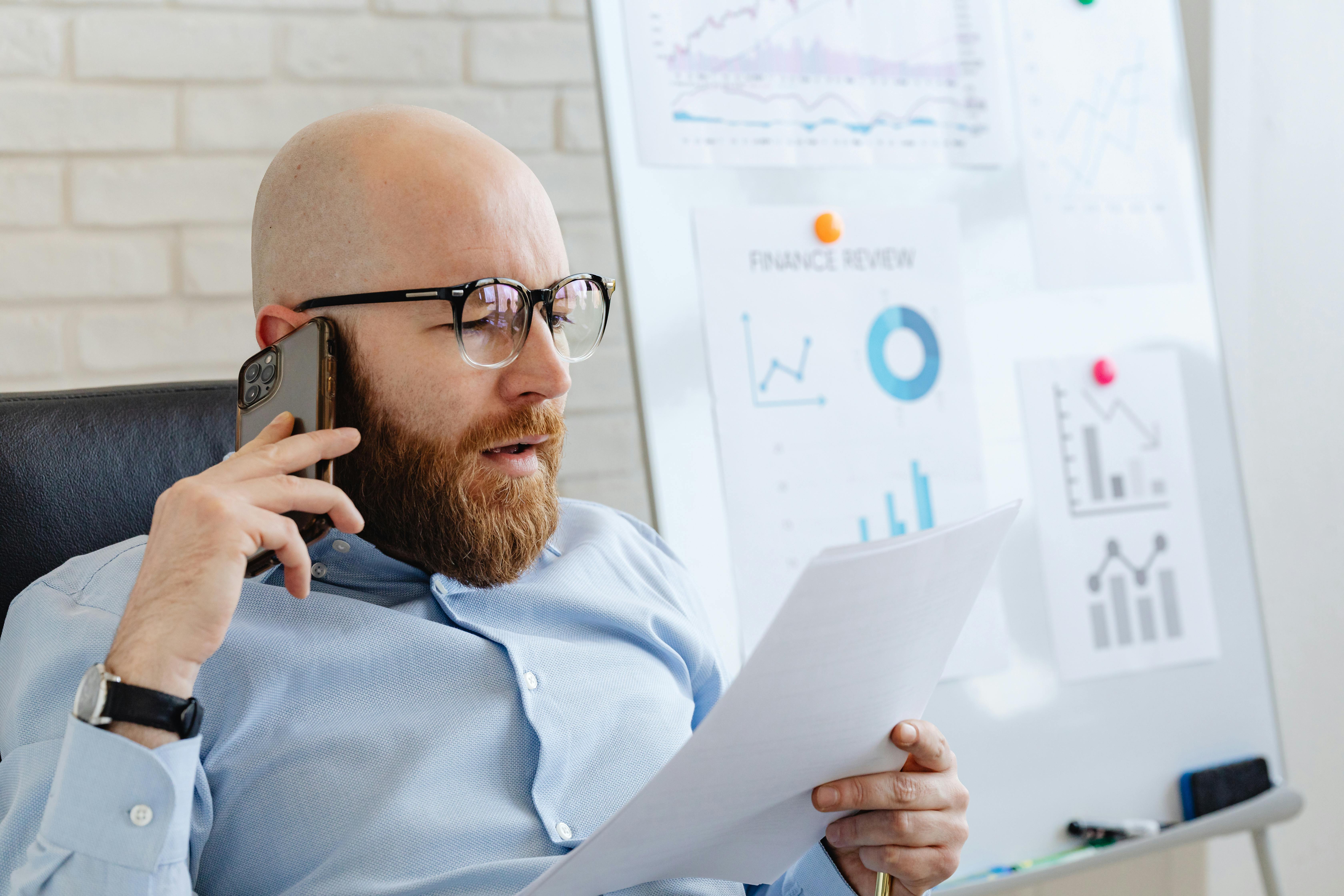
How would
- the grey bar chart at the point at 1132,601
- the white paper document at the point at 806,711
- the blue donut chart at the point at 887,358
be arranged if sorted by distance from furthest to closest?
the grey bar chart at the point at 1132,601
the blue donut chart at the point at 887,358
the white paper document at the point at 806,711

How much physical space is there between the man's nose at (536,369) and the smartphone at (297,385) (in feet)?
0.48

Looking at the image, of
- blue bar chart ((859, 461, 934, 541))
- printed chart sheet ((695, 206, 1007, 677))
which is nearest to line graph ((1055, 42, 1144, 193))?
printed chart sheet ((695, 206, 1007, 677))

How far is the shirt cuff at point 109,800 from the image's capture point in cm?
67

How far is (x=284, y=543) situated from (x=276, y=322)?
0.29 metres

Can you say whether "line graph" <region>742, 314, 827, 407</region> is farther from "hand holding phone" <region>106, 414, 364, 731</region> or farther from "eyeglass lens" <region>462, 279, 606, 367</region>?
"hand holding phone" <region>106, 414, 364, 731</region>

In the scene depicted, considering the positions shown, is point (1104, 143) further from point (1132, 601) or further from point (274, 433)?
point (274, 433)

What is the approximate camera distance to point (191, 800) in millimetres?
725

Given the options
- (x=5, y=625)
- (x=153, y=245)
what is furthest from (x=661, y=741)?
(x=153, y=245)

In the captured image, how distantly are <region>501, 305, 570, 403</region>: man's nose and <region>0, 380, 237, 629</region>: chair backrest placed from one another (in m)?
0.30

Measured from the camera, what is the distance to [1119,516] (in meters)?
1.54

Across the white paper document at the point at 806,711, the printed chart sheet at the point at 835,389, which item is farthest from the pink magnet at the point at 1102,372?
the white paper document at the point at 806,711

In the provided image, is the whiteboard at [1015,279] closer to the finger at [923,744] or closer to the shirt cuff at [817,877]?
the shirt cuff at [817,877]

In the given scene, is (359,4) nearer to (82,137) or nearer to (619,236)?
(82,137)

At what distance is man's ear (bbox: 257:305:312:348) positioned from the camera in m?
0.94
